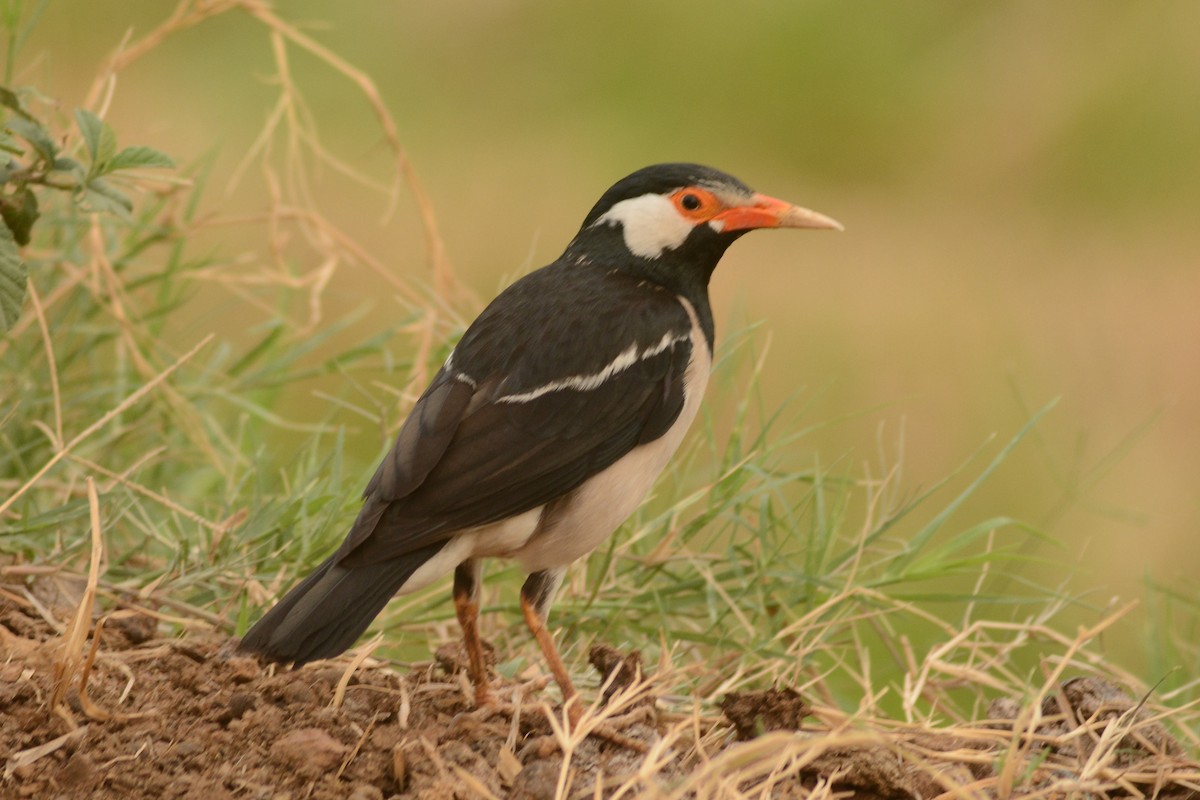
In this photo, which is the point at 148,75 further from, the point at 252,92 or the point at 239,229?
the point at 239,229

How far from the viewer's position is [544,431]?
3791mm

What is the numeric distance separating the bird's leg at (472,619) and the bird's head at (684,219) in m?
0.90

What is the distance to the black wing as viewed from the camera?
366cm

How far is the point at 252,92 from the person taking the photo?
9336 millimetres

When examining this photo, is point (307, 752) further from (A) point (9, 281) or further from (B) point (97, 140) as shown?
(B) point (97, 140)

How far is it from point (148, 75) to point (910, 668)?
6763 millimetres

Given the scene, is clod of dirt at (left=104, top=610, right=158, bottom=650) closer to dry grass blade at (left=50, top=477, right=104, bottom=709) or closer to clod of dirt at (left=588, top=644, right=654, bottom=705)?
dry grass blade at (left=50, top=477, right=104, bottom=709)

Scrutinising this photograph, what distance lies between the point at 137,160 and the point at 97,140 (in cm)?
10

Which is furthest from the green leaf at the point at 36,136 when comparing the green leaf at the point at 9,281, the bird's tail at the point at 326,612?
the bird's tail at the point at 326,612

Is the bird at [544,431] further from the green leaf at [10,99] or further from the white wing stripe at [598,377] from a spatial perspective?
the green leaf at [10,99]

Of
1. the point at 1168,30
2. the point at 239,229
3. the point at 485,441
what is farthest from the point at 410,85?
the point at 485,441

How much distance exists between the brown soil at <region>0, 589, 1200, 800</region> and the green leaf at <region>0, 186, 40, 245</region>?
0.85 m

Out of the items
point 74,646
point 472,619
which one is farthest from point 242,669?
point 472,619

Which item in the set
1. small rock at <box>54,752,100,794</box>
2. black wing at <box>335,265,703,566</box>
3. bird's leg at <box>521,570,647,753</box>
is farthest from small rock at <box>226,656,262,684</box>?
bird's leg at <box>521,570,647,753</box>
